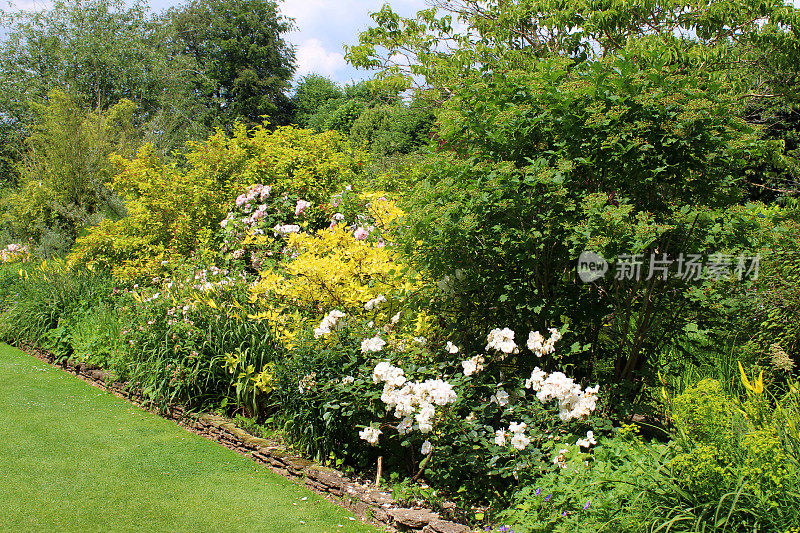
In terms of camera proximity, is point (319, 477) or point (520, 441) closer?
point (520, 441)

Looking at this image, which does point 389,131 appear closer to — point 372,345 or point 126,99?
point 126,99

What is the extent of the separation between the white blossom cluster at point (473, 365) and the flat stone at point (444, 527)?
84 centimetres

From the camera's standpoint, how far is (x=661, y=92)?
126 inches

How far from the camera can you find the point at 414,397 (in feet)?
11.1

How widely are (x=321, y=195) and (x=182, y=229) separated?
76.2 inches

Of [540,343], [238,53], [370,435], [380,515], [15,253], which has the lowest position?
[380,515]

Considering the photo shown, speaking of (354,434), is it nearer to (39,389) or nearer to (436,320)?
(436,320)

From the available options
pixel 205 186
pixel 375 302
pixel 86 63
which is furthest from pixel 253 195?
pixel 86 63

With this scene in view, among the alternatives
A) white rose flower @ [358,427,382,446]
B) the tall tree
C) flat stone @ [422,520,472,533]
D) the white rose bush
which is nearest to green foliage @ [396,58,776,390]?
the white rose bush

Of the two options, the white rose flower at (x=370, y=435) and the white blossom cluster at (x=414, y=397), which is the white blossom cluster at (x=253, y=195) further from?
the white rose flower at (x=370, y=435)

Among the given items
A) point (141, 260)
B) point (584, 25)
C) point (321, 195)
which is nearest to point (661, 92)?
point (584, 25)

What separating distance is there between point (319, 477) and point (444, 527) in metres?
1.13

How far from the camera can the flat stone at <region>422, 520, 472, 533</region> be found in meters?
3.13

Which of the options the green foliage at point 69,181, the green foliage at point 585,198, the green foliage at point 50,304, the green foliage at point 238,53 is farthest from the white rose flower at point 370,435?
the green foliage at point 238,53
